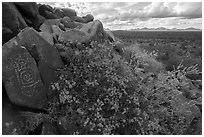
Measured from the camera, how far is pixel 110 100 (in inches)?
241

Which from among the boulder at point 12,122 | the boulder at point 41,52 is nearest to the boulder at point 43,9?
the boulder at point 41,52

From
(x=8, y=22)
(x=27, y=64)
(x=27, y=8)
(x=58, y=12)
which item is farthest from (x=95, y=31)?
(x=58, y=12)

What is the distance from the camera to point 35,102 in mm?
5996

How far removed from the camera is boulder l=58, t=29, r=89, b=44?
24.4ft

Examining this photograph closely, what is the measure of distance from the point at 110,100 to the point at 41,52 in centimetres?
217

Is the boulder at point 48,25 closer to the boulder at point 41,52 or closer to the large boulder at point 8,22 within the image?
the large boulder at point 8,22

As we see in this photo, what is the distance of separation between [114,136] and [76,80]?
172 centimetres

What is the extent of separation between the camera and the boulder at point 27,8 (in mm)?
8047

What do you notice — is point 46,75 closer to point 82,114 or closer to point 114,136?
point 82,114

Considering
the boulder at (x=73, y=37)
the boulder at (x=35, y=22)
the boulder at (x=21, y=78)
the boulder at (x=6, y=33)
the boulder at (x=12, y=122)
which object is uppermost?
the boulder at (x=35, y=22)

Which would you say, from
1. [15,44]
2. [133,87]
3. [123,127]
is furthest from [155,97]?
[15,44]

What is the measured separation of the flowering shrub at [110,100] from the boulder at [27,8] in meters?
2.65

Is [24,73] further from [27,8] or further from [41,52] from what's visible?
[27,8]

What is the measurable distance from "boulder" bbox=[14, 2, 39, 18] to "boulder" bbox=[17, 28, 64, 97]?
1.99 meters
